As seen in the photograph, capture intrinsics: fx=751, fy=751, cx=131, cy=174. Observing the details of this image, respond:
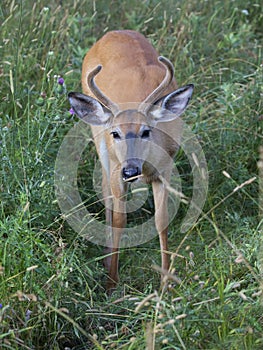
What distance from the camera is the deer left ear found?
462 cm

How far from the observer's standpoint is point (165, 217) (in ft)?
16.2

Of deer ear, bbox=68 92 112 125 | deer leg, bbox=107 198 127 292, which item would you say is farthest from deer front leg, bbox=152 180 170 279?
deer ear, bbox=68 92 112 125

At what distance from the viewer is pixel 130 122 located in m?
4.59

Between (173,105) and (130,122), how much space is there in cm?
32

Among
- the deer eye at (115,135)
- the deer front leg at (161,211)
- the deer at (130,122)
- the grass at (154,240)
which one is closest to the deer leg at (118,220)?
the deer at (130,122)

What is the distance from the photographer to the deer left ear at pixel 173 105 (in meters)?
4.62

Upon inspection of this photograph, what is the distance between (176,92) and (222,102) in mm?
1083

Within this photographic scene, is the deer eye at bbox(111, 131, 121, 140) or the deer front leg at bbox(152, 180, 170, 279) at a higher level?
the deer eye at bbox(111, 131, 121, 140)

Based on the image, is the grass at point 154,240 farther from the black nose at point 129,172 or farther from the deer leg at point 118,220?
the black nose at point 129,172

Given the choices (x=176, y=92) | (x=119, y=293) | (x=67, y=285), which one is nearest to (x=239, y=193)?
(x=176, y=92)

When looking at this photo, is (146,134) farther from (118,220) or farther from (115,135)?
(118,220)

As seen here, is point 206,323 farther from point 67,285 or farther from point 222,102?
point 222,102

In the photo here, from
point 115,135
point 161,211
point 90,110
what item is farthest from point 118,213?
point 90,110

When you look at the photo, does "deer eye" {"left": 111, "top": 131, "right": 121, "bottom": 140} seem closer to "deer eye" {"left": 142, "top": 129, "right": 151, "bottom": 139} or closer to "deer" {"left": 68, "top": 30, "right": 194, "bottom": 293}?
"deer" {"left": 68, "top": 30, "right": 194, "bottom": 293}
